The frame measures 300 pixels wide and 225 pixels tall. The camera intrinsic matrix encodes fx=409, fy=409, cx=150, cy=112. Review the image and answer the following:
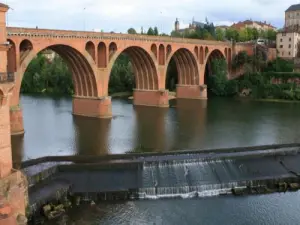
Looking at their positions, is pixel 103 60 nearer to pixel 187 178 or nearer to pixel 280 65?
pixel 187 178

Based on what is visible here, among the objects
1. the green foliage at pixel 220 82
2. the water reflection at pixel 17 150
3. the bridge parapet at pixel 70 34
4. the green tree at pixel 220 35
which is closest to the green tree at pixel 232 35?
the green tree at pixel 220 35

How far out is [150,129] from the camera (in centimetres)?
4156

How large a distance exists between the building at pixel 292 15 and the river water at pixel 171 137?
46570 mm

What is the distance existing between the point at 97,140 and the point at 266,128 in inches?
690

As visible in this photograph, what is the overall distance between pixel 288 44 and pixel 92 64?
4874 cm

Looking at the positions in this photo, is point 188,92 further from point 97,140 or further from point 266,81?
point 97,140

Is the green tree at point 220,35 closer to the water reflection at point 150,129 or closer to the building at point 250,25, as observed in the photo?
the building at point 250,25

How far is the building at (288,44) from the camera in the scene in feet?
260

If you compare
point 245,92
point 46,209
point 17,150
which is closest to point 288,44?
point 245,92

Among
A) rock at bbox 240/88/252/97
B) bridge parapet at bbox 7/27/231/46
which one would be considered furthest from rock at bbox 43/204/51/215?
rock at bbox 240/88/252/97

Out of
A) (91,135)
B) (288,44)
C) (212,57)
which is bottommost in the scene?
(91,135)

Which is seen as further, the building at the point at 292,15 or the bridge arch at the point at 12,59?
the building at the point at 292,15

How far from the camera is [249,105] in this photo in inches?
2403

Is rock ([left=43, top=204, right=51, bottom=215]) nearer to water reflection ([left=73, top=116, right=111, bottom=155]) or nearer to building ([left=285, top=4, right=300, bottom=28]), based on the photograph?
water reflection ([left=73, top=116, right=111, bottom=155])
